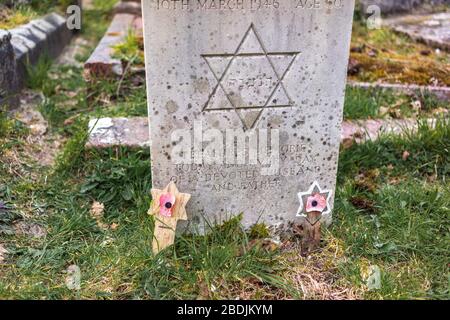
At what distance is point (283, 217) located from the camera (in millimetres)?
2795

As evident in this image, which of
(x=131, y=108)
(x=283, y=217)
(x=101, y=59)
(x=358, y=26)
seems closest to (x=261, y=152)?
(x=283, y=217)

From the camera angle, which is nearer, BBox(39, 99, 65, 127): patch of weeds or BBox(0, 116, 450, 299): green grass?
BBox(0, 116, 450, 299): green grass

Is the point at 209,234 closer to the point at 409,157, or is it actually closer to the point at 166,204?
the point at 166,204

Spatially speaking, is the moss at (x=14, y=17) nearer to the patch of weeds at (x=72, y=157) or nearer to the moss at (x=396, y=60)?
the patch of weeds at (x=72, y=157)

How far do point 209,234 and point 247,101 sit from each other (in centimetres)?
65

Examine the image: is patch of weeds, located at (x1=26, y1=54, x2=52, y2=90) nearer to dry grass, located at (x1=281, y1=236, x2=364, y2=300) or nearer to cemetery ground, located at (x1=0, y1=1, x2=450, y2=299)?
cemetery ground, located at (x1=0, y1=1, x2=450, y2=299)

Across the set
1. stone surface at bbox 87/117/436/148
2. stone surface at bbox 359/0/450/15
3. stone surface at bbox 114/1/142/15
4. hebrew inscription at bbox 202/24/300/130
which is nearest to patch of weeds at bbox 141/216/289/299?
hebrew inscription at bbox 202/24/300/130

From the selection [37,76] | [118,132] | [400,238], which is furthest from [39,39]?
[400,238]

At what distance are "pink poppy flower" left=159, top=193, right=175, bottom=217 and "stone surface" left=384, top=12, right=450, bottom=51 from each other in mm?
3489

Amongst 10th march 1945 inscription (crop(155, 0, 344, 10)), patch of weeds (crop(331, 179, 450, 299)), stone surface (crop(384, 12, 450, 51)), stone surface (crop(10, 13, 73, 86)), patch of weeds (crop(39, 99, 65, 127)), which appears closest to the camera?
10th march 1945 inscription (crop(155, 0, 344, 10))

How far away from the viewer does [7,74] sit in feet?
13.0

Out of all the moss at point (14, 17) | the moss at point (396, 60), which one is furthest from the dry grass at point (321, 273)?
the moss at point (14, 17)

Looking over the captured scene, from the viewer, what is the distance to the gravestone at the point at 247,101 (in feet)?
7.87

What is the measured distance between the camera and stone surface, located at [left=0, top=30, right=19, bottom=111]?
12.5 ft
